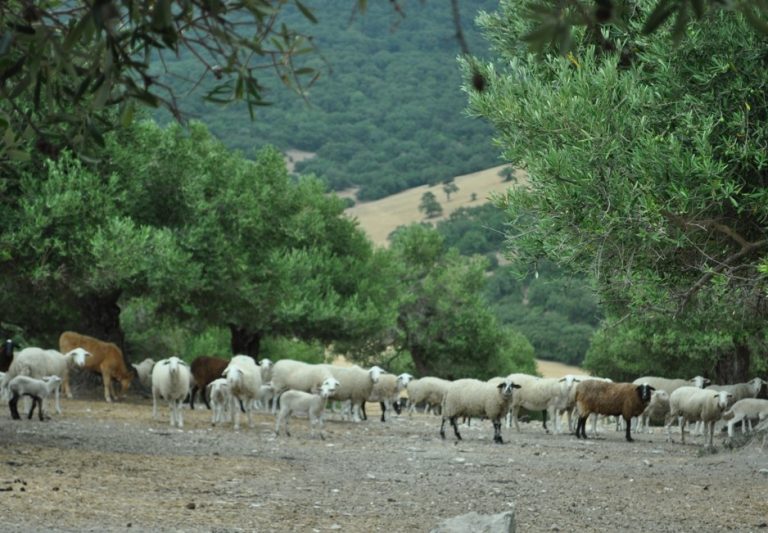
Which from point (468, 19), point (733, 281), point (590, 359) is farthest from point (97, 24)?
point (468, 19)

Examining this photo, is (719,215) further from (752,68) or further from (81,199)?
(81,199)

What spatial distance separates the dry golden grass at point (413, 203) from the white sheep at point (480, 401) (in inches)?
3496

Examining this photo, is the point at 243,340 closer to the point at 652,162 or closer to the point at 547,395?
the point at 547,395

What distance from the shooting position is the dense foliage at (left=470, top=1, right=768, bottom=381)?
12.1 m

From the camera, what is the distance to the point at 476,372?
50.7 m

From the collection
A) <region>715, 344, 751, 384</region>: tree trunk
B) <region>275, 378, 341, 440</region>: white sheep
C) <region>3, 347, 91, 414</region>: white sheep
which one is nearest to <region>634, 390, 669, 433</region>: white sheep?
<region>715, 344, 751, 384</region>: tree trunk

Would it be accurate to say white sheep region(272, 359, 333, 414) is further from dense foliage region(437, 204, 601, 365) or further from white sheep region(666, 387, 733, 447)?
dense foliage region(437, 204, 601, 365)

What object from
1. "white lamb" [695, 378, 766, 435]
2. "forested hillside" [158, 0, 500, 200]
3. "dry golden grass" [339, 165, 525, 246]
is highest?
"forested hillside" [158, 0, 500, 200]

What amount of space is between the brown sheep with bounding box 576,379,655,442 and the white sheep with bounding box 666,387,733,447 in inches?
25.1

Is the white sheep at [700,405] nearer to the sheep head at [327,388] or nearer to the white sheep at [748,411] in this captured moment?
the white sheep at [748,411]

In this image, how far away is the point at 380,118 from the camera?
138375mm

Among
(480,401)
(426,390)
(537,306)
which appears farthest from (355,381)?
(537,306)

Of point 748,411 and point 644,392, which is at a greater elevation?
point 644,392

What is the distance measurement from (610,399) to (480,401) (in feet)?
13.1
